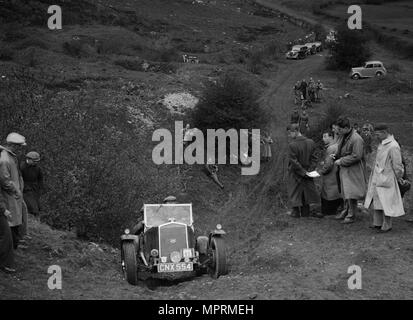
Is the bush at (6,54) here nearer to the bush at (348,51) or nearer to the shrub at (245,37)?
the bush at (348,51)

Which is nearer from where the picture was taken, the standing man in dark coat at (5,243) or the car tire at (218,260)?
the standing man in dark coat at (5,243)

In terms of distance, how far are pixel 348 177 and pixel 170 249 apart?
3.58 metres

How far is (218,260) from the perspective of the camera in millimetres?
9805

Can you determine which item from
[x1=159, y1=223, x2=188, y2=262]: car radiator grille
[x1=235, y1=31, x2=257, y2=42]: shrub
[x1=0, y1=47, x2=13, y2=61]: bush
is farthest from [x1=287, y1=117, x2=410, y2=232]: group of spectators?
[x1=235, y1=31, x2=257, y2=42]: shrub

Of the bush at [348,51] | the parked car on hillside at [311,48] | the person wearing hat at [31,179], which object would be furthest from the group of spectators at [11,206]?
the parked car on hillside at [311,48]

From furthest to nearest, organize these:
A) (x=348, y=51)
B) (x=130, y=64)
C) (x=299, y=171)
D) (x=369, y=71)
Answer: (x=348, y=51) → (x=369, y=71) → (x=130, y=64) → (x=299, y=171)

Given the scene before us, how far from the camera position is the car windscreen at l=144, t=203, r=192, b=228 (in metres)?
10.8

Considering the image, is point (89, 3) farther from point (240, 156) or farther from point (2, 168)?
point (2, 168)

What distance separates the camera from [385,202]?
1034 cm

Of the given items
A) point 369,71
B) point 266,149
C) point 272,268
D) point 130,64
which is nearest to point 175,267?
point 272,268

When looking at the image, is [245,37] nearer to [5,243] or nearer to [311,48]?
Result: [311,48]

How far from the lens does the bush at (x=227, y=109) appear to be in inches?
920

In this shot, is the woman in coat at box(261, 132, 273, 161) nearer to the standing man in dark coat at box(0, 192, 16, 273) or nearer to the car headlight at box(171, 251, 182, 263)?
the car headlight at box(171, 251, 182, 263)

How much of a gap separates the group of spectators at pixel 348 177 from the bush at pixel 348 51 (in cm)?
3744
